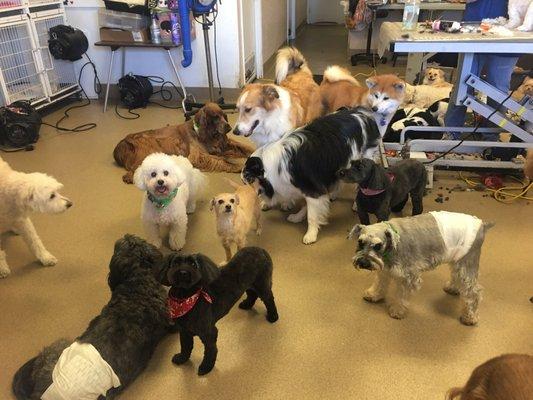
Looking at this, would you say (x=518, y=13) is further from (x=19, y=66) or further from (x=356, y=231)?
(x=19, y=66)

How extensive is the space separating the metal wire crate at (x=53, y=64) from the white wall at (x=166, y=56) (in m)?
0.14

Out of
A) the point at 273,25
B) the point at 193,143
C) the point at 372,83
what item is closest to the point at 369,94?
the point at 372,83

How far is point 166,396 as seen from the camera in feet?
5.25

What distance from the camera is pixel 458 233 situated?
1722 millimetres

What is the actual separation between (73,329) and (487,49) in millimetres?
2871

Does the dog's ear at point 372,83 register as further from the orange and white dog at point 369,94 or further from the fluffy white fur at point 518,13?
the fluffy white fur at point 518,13

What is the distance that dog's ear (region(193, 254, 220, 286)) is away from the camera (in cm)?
141

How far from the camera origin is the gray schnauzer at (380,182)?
2146 millimetres

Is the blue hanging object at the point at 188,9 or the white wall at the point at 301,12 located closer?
the blue hanging object at the point at 188,9

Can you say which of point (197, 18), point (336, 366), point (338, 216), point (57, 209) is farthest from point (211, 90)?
point (336, 366)

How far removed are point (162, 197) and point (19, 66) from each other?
10.5 ft

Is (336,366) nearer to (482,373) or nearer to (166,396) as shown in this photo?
(166,396)

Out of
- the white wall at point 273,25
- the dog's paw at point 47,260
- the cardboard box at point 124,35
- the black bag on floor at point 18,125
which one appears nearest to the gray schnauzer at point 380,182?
the dog's paw at point 47,260

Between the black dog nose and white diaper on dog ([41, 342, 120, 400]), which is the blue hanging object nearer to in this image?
the black dog nose
